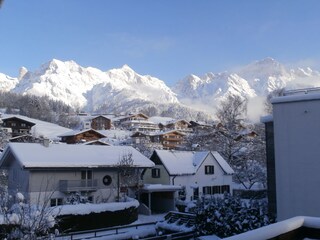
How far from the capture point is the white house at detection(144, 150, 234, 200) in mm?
39750

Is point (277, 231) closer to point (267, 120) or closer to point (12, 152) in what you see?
point (267, 120)

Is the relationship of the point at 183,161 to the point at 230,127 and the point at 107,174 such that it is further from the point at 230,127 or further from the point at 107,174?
the point at 230,127

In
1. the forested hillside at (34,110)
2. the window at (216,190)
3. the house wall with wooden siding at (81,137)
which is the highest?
the forested hillside at (34,110)

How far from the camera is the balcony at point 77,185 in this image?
1227 inches

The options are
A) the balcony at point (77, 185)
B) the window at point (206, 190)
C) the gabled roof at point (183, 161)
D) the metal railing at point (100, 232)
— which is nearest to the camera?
the metal railing at point (100, 232)

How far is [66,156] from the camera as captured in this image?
33.1 metres

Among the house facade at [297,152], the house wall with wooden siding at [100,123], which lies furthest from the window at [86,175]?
the house wall with wooden siding at [100,123]

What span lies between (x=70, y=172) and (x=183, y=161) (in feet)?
44.3

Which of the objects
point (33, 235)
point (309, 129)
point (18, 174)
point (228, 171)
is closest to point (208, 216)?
point (309, 129)

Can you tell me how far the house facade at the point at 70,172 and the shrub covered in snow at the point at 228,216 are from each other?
1236 centimetres

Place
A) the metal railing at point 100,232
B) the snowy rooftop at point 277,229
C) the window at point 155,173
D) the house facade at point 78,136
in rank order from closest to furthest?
the snowy rooftop at point 277,229 < the metal railing at point 100,232 < the window at point 155,173 < the house facade at point 78,136

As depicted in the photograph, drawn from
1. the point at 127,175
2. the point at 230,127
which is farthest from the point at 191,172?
the point at 230,127

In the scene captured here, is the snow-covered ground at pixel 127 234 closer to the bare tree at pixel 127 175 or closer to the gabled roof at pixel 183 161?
the bare tree at pixel 127 175

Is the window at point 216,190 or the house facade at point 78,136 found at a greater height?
the house facade at point 78,136
